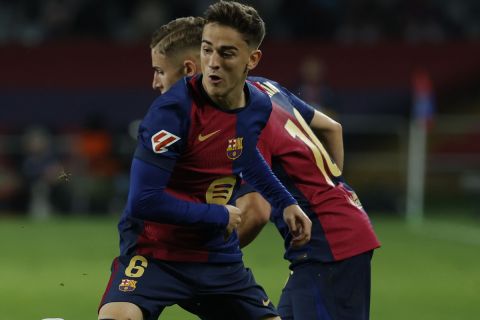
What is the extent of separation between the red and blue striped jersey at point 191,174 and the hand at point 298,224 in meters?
0.07

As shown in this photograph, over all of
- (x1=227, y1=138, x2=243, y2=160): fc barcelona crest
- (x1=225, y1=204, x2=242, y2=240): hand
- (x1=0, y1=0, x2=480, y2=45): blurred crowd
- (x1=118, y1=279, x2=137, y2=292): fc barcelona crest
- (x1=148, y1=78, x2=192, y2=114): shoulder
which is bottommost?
(x1=118, y1=279, x2=137, y2=292): fc barcelona crest

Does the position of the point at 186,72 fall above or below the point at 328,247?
above

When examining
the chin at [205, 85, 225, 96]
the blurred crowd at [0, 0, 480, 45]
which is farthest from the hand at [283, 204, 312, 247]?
the blurred crowd at [0, 0, 480, 45]

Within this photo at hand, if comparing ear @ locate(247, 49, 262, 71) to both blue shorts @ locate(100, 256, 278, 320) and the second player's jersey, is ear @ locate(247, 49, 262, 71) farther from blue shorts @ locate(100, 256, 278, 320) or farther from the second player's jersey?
blue shorts @ locate(100, 256, 278, 320)

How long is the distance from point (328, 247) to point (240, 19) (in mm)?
1319

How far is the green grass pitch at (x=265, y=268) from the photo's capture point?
952cm

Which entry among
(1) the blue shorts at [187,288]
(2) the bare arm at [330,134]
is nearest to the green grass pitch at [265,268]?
(2) the bare arm at [330,134]

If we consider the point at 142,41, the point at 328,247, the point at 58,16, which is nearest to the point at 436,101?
the point at 142,41

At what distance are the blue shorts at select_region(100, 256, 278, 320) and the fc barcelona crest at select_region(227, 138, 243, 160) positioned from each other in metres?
0.53

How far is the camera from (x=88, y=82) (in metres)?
20.8

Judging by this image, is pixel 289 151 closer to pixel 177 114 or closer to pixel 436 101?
pixel 177 114

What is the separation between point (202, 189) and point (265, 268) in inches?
246

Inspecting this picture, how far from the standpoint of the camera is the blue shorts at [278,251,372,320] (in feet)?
19.7

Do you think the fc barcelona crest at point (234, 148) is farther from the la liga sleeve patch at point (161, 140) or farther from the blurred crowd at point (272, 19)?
the blurred crowd at point (272, 19)
